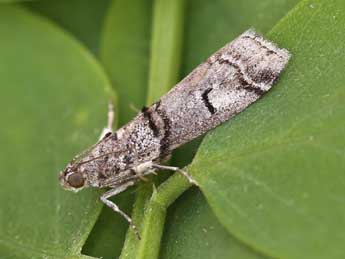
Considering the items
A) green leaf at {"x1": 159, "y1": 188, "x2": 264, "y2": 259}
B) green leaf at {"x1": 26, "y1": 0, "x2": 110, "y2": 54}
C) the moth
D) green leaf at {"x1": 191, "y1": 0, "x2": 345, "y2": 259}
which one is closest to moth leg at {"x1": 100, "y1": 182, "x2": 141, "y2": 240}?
the moth

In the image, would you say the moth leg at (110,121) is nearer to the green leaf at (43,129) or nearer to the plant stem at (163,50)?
the green leaf at (43,129)

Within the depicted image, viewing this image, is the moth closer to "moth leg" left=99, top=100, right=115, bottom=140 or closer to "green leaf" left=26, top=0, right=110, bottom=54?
"moth leg" left=99, top=100, right=115, bottom=140

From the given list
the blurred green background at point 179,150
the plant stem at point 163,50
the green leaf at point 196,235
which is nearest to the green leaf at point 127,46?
the blurred green background at point 179,150

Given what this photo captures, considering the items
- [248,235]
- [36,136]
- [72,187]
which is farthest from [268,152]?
[36,136]

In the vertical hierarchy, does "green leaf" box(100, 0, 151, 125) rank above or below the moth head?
above

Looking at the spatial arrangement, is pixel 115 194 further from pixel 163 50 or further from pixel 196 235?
pixel 163 50

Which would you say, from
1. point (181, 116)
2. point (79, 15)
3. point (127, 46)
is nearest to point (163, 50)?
point (127, 46)
